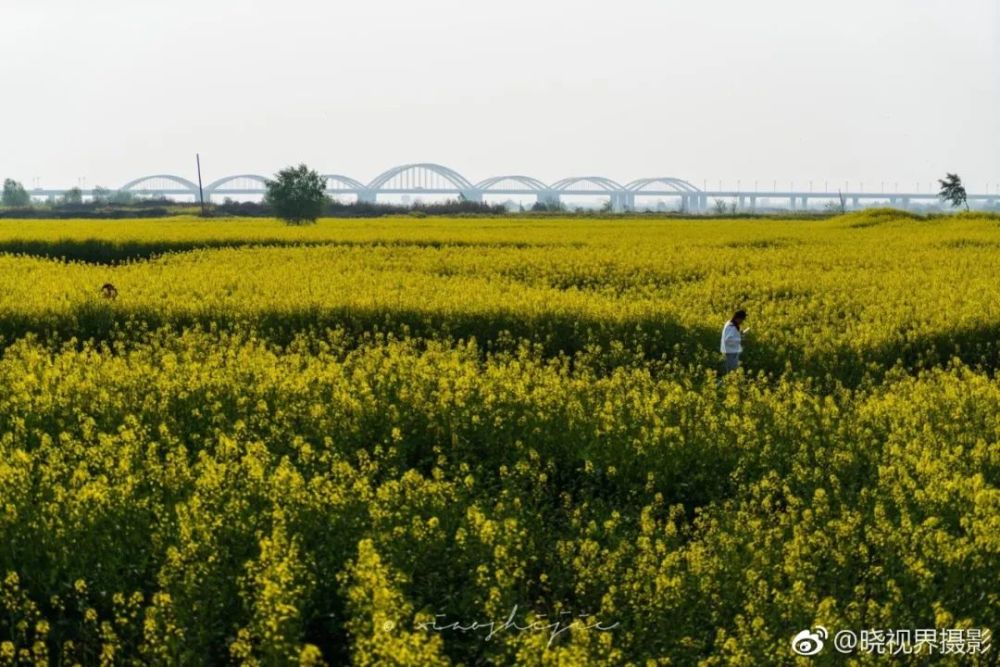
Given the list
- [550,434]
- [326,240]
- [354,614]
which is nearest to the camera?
[354,614]

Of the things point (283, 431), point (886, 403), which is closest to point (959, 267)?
point (886, 403)

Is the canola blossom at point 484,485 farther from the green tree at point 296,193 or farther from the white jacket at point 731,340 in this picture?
the green tree at point 296,193

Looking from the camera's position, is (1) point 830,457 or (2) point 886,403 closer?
(1) point 830,457

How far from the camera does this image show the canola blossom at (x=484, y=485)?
614 cm

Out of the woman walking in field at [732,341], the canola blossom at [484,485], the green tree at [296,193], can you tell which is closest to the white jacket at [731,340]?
the woman walking in field at [732,341]

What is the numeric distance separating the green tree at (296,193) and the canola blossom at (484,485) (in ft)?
174

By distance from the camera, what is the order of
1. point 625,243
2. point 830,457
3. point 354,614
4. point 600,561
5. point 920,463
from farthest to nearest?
point 625,243, point 830,457, point 920,463, point 600,561, point 354,614

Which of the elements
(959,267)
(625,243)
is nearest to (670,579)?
(959,267)

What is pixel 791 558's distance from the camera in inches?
273

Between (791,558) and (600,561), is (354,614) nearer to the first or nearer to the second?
(600,561)

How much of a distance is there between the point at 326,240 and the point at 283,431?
37297 mm

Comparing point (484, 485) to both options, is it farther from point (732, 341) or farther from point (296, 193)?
point (296, 193)

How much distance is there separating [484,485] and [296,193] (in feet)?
217

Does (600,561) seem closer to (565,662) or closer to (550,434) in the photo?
(565,662)
